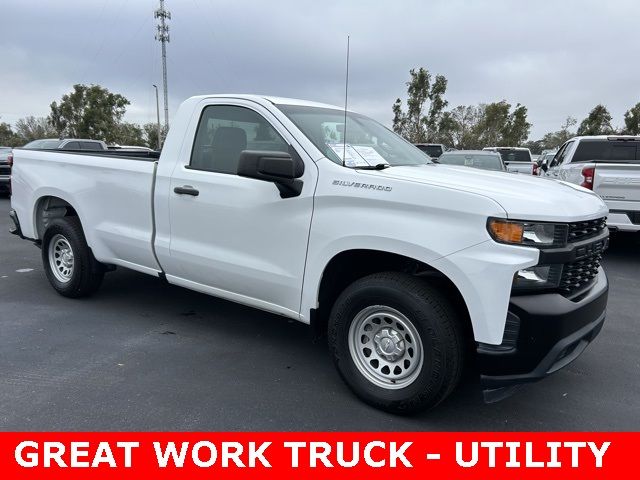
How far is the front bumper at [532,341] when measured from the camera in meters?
2.80

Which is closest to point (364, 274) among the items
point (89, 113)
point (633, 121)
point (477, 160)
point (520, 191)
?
point (520, 191)

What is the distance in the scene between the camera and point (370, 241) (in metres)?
A: 3.20

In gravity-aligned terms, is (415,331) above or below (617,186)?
below

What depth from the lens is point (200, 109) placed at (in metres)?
4.33

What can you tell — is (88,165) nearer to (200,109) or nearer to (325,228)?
(200,109)

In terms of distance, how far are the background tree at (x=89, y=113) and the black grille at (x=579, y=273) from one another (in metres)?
42.7

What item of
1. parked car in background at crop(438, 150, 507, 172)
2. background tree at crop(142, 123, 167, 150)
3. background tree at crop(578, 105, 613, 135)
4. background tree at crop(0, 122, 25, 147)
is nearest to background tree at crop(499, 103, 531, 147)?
background tree at crop(578, 105, 613, 135)

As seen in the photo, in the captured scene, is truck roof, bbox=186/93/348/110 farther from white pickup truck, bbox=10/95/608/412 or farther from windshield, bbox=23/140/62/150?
windshield, bbox=23/140/62/150

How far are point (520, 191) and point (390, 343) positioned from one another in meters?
1.20

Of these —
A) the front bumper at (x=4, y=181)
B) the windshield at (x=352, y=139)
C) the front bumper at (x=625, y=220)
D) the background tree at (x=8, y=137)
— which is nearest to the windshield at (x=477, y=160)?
the front bumper at (x=625, y=220)

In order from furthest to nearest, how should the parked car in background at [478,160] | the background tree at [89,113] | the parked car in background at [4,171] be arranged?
the background tree at [89,113], the parked car in background at [4,171], the parked car in background at [478,160]

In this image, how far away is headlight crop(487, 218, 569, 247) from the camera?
9.21 ft

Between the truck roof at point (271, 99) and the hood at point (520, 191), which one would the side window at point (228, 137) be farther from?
the hood at point (520, 191)

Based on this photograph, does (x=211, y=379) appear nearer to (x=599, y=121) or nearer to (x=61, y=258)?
(x=61, y=258)
